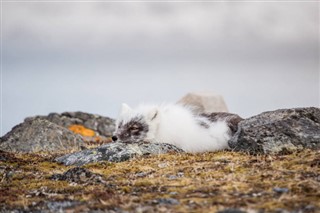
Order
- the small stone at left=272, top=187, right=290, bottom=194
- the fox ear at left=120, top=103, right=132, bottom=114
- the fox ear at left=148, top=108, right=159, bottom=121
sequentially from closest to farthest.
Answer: the small stone at left=272, top=187, right=290, bottom=194
the fox ear at left=148, top=108, right=159, bottom=121
the fox ear at left=120, top=103, right=132, bottom=114

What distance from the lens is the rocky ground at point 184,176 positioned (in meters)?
10.6

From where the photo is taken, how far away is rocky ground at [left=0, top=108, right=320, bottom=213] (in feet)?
34.7

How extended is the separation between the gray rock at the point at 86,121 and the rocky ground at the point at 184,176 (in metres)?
21.6

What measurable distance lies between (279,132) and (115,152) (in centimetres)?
514

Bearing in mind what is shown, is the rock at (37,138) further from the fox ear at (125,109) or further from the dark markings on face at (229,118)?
the dark markings on face at (229,118)

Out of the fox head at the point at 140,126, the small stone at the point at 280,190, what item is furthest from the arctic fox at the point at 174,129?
the small stone at the point at 280,190

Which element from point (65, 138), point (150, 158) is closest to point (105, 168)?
point (150, 158)

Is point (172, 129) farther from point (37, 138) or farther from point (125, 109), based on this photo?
point (37, 138)

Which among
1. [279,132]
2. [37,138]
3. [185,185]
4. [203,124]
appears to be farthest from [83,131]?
Result: [185,185]

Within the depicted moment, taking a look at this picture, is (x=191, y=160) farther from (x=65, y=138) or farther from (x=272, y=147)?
(x=65, y=138)

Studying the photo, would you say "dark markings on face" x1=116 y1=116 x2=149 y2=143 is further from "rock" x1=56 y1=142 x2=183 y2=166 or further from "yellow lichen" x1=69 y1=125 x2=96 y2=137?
"yellow lichen" x1=69 y1=125 x2=96 y2=137

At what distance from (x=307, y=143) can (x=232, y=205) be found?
266 inches

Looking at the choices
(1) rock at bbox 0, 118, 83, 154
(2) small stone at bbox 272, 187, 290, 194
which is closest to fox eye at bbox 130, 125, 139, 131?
(1) rock at bbox 0, 118, 83, 154

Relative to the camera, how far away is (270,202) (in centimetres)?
1018
